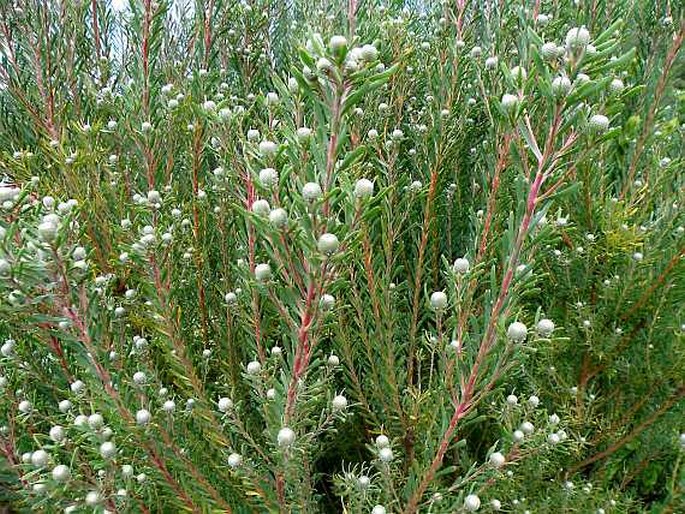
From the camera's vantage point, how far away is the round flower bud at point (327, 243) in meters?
0.83

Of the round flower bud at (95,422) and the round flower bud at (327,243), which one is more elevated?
the round flower bud at (327,243)

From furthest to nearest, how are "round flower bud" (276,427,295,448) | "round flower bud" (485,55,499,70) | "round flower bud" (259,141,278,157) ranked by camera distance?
"round flower bud" (485,55,499,70) < "round flower bud" (276,427,295,448) < "round flower bud" (259,141,278,157)

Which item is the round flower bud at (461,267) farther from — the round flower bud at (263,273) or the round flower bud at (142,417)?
the round flower bud at (142,417)

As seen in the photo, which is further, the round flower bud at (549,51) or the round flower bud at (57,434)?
the round flower bud at (57,434)

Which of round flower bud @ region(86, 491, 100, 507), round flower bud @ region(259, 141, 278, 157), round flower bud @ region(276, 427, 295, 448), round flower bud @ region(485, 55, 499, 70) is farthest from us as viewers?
round flower bud @ region(485, 55, 499, 70)

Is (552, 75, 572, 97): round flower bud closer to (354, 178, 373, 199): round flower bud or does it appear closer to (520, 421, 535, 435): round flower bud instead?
(354, 178, 373, 199): round flower bud

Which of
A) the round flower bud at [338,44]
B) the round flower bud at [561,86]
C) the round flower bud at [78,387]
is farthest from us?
the round flower bud at [78,387]

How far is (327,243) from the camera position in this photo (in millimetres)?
828

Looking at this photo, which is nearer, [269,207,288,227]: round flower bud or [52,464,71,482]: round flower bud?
[269,207,288,227]: round flower bud

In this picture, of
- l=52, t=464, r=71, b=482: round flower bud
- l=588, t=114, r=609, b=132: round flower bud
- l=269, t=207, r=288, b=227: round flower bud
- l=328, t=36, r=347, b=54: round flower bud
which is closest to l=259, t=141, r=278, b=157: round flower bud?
l=269, t=207, r=288, b=227: round flower bud

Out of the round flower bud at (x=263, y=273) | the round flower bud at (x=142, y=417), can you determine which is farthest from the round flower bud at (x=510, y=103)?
the round flower bud at (x=142, y=417)

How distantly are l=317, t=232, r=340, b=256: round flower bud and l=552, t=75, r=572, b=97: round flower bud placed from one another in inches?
16.3

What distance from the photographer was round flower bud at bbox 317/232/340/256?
2.71 ft

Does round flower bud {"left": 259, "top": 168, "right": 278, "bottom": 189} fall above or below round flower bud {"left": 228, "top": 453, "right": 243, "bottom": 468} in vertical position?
above
